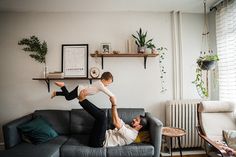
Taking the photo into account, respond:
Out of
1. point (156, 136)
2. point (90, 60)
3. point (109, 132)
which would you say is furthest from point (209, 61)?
point (90, 60)

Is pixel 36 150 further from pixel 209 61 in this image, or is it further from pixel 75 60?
pixel 209 61

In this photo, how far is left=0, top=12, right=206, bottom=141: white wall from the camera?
3.27 m

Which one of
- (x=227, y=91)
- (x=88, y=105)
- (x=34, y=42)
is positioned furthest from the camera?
(x=34, y=42)

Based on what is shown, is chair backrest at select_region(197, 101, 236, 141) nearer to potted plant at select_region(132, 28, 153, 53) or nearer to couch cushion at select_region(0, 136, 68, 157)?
potted plant at select_region(132, 28, 153, 53)

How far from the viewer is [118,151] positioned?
7.70 feet

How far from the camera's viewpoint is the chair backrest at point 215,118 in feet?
8.51

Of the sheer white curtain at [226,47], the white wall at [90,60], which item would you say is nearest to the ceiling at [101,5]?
the white wall at [90,60]

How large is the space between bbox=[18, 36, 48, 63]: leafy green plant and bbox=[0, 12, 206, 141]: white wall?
0.09 metres

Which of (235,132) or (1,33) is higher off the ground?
(1,33)

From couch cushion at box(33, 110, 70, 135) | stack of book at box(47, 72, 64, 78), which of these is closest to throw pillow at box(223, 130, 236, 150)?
couch cushion at box(33, 110, 70, 135)

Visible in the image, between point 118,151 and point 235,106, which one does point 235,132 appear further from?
point 118,151

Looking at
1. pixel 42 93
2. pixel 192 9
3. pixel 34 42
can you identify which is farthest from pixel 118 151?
pixel 192 9

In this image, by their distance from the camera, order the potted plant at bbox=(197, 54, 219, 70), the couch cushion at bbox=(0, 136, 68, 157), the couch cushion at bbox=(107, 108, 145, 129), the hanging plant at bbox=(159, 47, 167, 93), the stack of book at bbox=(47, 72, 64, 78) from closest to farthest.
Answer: the couch cushion at bbox=(0, 136, 68, 157) < the potted plant at bbox=(197, 54, 219, 70) < the couch cushion at bbox=(107, 108, 145, 129) < the stack of book at bbox=(47, 72, 64, 78) < the hanging plant at bbox=(159, 47, 167, 93)

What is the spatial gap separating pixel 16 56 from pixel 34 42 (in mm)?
433
